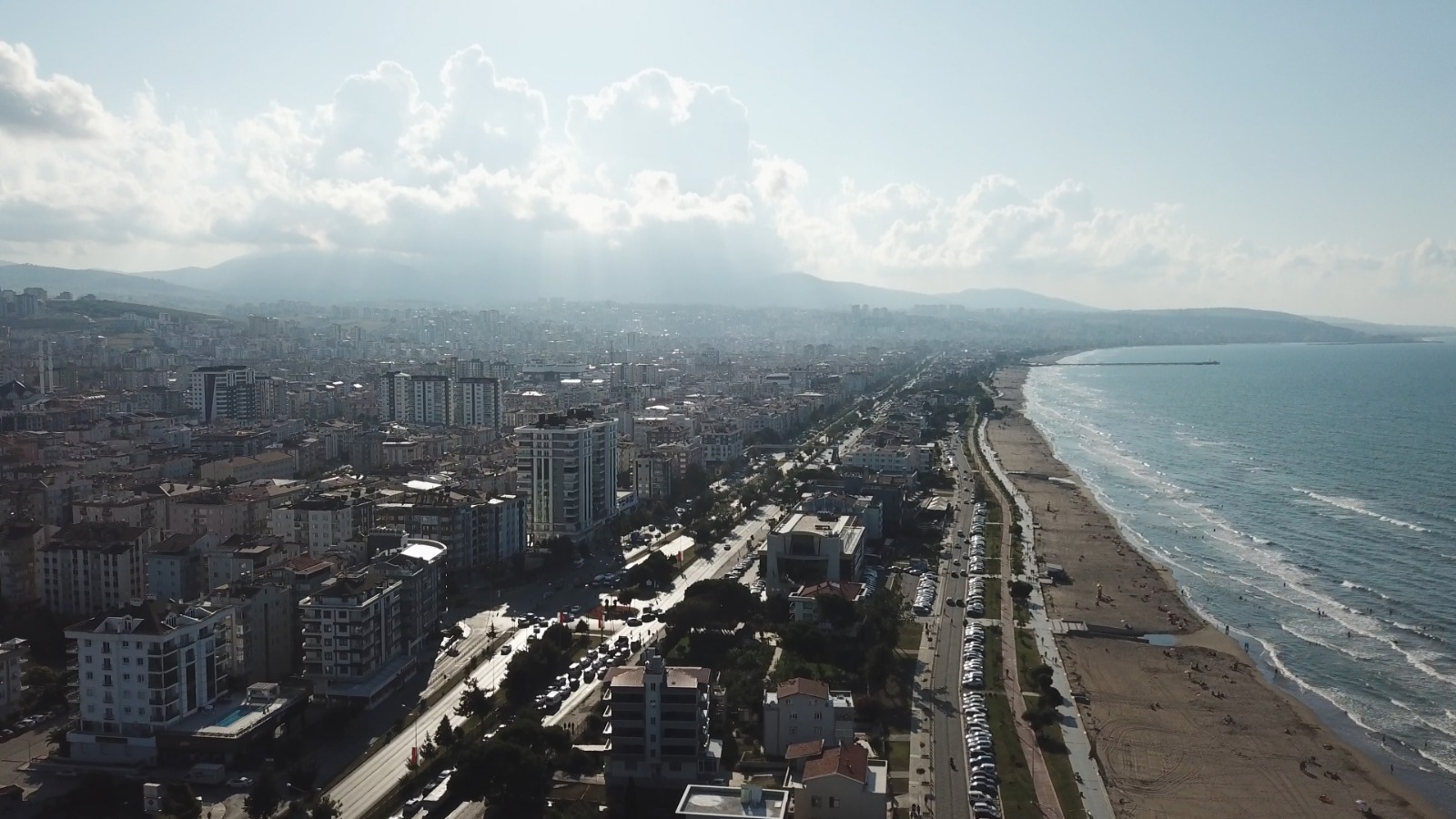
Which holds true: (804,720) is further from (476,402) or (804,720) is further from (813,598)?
(476,402)

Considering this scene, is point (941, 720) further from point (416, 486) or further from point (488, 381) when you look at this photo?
point (488, 381)

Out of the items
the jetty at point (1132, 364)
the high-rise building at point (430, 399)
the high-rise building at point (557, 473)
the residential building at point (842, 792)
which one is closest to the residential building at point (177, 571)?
the high-rise building at point (557, 473)

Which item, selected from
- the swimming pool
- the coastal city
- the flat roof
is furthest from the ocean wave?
the swimming pool

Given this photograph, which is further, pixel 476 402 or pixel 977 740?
pixel 476 402

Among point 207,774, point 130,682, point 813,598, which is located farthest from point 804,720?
Result: point 130,682

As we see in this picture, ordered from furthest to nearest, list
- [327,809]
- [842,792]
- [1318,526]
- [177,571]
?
1. [1318,526]
2. [177,571]
3. [327,809]
4. [842,792]

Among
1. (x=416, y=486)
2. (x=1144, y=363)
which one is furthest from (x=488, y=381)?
(x=1144, y=363)
